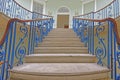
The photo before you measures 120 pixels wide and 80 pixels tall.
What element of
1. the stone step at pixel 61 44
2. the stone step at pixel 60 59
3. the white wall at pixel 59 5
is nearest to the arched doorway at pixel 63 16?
the white wall at pixel 59 5

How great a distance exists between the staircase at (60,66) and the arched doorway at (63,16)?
6639 millimetres

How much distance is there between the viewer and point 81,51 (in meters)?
3.51

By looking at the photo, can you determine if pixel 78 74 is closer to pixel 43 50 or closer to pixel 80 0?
pixel 43 50

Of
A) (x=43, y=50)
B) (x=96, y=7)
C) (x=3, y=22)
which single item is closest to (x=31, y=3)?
(x=96, y=7)

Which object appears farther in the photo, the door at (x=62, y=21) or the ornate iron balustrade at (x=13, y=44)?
the door at (x=62, y=21)

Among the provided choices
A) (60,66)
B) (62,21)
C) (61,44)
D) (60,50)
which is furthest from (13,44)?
(62,21)

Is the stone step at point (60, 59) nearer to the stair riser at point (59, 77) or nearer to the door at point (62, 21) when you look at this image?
the stair riser at point (59, 77)

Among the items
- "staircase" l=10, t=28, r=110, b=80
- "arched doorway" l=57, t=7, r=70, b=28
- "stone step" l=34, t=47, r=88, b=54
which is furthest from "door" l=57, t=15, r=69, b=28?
"stone step" l=34, t=47, r=88, b=54

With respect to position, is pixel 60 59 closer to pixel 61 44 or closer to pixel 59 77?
pixel 59 77

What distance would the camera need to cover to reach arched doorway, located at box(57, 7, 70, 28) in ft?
35.4

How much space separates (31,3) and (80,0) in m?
3.77

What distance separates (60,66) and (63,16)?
8793 mm

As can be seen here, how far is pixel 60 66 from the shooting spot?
2410mm

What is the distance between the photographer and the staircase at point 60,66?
1963 mm
